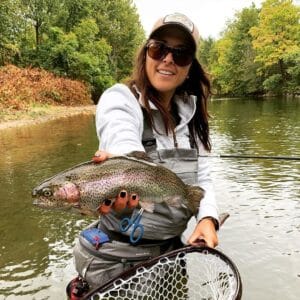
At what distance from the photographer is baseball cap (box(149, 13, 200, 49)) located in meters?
2.53

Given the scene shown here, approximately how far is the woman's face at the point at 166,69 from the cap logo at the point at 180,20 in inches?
2.8

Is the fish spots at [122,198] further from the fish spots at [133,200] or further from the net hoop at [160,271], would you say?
the net hoop at [160,271]

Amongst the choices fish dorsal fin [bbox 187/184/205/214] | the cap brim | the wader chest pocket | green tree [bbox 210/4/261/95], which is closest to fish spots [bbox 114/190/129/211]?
fish dorsal fin [bbox 187/184/205/214]

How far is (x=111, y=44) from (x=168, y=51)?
48.2 m

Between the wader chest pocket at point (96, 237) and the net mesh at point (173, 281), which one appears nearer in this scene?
the net mesh at point (173, 281)

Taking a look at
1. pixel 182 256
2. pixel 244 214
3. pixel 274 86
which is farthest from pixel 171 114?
pixel 274 86

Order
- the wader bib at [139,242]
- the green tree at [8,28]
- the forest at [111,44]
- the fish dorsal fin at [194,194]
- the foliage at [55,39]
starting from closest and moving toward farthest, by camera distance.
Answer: the fish dorsal fin at [194,194], the wader bib at [139,242], the green tree at [8,28], the foliage at [55,39], the forest at [111,44]


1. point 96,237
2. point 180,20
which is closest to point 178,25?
point 180,20

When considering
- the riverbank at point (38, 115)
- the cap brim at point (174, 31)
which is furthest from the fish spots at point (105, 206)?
the riverbank at point (38, 115)

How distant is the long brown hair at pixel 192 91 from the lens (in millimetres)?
2658

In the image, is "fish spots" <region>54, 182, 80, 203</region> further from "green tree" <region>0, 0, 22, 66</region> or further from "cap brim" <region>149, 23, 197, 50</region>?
"green tree" <region>0, 0, 22, 66</region>

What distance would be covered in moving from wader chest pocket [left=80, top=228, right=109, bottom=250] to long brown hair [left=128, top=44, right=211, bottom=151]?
71 centimetres

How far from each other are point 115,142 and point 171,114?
665mm

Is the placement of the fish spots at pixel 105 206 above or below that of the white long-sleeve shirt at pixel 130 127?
below
